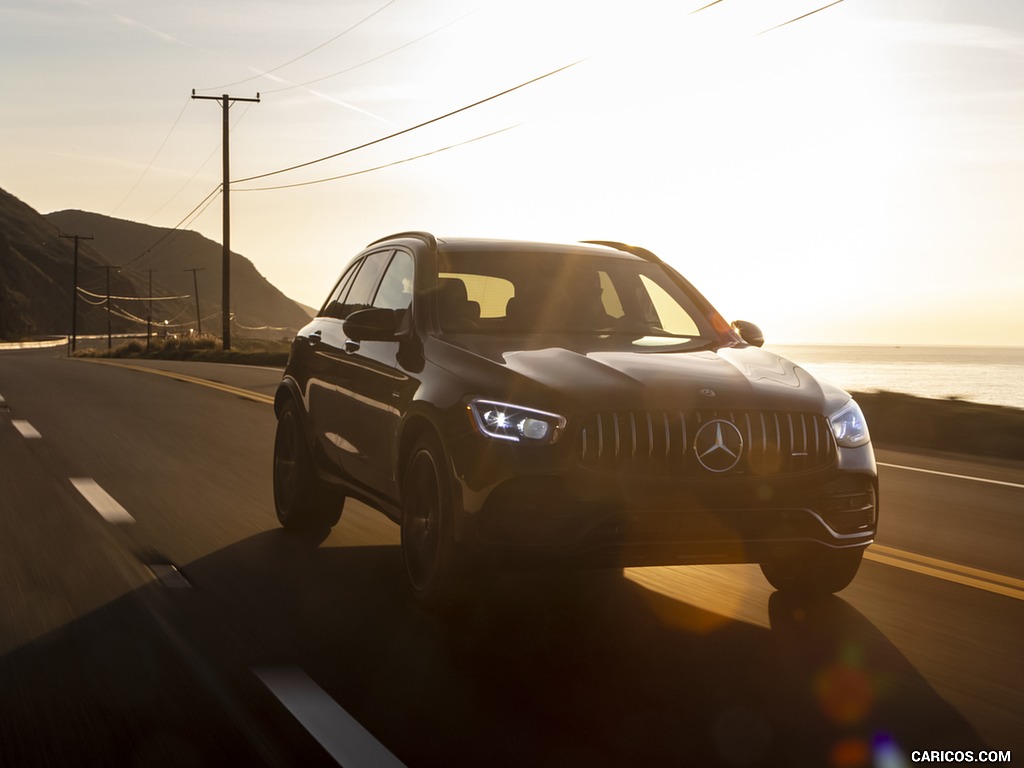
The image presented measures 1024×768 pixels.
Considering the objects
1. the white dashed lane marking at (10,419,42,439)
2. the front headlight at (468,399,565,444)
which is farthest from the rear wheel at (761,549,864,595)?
the white dashed lane marking at (10,419,42,439)

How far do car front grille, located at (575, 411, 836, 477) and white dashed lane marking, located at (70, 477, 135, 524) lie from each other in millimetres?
4112

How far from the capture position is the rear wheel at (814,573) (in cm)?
584

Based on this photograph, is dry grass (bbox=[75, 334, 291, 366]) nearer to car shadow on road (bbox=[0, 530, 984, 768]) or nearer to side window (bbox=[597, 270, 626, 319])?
side window (bbox=[597, 270, 626, 319])

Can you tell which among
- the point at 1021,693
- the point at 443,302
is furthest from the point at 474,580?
the point at 1021,693

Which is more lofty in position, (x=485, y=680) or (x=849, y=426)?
(x=849, y=426)

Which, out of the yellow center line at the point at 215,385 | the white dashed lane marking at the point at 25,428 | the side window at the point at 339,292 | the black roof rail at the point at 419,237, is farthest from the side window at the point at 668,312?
the yellow center line at the point at 215,385

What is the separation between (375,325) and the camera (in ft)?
20.5

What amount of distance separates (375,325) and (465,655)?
189cm

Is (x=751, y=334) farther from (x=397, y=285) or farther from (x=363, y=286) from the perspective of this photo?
(x=363, y=286)

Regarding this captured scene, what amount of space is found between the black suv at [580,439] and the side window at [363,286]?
1.88ft

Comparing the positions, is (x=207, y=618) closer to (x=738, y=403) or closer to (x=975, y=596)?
(x=738, y=403)

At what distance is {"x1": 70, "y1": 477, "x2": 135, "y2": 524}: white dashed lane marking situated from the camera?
817 cm

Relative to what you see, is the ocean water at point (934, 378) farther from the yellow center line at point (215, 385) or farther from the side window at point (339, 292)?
the yellow center line at point (215, 385)

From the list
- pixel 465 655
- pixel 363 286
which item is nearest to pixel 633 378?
pixel 465 655
